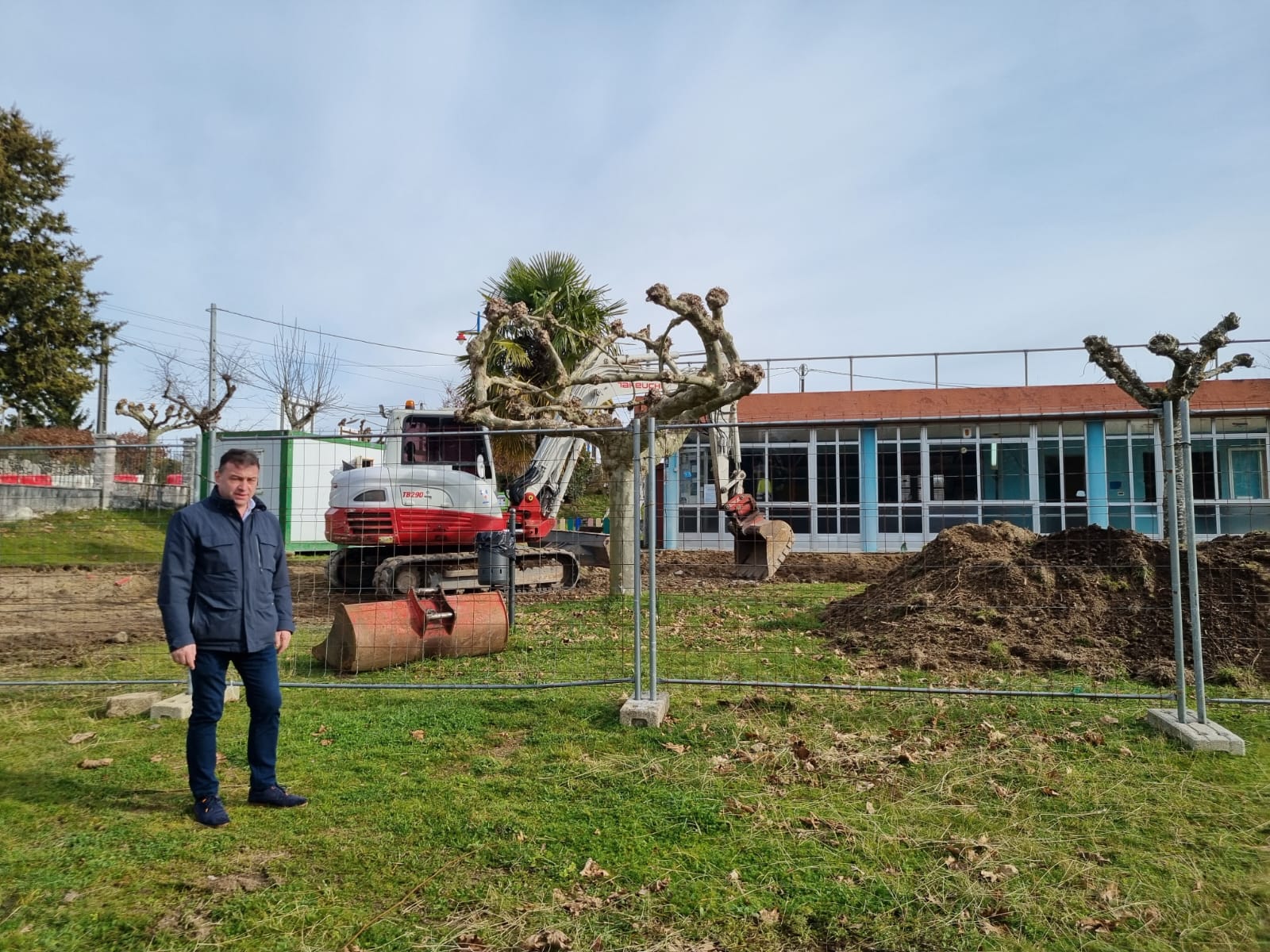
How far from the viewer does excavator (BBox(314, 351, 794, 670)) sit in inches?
428

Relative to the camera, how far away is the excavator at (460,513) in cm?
1088

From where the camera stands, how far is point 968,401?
20281 millimetres

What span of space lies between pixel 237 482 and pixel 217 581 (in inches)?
19.8

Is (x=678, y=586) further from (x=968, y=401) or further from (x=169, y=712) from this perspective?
(x=968, y=401)

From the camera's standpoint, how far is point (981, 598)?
8.13 m

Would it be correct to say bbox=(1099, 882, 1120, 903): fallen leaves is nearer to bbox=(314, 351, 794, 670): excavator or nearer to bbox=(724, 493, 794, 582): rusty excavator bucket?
bbox=(314, 351, 794, 670): excavator

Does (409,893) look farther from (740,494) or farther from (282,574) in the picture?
(740,494)

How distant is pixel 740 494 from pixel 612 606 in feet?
14.5

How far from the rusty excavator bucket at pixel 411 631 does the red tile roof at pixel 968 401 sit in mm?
13037

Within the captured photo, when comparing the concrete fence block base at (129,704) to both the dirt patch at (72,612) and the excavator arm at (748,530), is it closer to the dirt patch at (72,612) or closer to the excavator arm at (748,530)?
the dirt patch at (72,612)

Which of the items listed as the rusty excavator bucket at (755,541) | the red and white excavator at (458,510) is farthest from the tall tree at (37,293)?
the rusty excavator bucket at (755,541)

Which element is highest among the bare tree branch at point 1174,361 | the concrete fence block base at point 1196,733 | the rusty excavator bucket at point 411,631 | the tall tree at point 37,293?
the tall tree at point 37,293

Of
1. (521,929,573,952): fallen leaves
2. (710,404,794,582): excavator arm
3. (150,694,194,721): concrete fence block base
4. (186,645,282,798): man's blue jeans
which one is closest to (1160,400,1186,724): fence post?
(521,929,573,952): fallen leaves

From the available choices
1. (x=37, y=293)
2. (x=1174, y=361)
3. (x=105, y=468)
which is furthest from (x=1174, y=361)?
(x=37, y=293)
